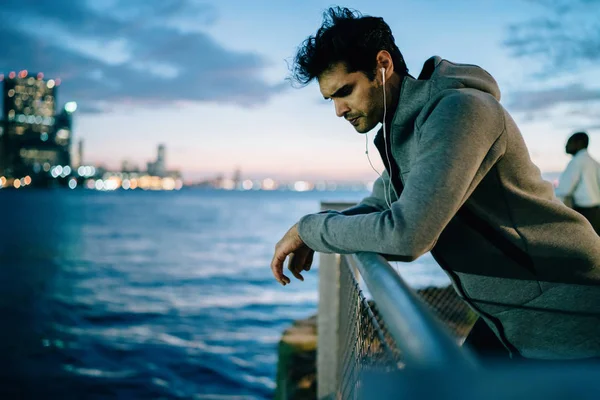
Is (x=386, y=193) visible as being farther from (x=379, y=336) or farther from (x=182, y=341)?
(x=182, y=341)

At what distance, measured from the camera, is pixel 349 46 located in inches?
77.0

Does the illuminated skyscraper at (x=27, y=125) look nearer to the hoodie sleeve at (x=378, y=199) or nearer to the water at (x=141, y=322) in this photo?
the water at (x=141, y=322)

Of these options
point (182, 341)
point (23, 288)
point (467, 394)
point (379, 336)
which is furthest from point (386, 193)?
point (23, 288)

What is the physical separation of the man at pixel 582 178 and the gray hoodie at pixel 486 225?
4870 millimetres

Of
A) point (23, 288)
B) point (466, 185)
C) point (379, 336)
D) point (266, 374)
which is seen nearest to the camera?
point (379, 336)

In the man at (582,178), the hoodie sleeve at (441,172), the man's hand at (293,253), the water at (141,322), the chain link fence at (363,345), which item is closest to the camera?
the chain link fence at (363,345)

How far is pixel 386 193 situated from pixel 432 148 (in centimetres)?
80

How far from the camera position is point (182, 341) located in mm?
12594

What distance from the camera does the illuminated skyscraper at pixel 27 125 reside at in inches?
6230

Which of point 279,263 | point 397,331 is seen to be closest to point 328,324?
point 279,263

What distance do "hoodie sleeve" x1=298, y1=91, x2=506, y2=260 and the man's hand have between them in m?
0.54

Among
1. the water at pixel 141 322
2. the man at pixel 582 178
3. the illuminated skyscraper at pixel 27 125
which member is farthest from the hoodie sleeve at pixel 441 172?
the illuminated skyscraper at pixel 27 125

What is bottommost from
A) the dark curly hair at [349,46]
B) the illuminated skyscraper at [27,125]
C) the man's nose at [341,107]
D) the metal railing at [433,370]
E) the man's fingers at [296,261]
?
the man's fingers at [296,261]

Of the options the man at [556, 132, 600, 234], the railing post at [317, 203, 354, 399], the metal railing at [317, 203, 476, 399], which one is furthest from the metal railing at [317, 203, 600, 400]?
the man at [556, 132, 600, 234]
